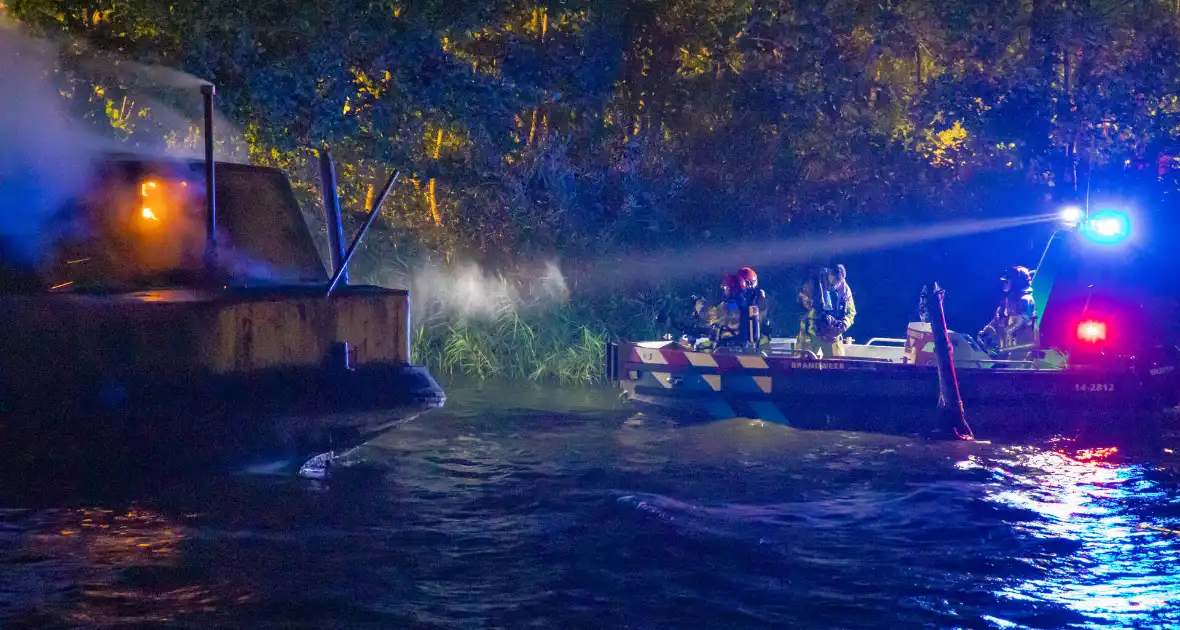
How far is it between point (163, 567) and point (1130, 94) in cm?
1957

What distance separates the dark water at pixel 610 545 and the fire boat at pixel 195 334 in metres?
0.52

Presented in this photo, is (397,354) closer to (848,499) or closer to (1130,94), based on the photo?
(848,499)

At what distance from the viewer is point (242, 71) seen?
13.9 metres

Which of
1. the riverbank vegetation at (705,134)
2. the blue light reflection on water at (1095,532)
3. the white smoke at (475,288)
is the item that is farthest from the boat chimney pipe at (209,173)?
the white smoke at (475,288)

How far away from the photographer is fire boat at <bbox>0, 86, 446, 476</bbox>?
21.2 feet

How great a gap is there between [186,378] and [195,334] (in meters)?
0.25

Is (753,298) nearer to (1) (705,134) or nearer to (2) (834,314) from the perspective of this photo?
(2) (834,314)

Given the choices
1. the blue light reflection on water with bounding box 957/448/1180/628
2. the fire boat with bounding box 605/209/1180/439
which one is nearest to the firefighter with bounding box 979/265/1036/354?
the fire boat with bounding box 605/209/1180/439

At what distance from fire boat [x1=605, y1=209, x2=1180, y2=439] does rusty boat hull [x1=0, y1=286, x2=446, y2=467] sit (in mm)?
5742

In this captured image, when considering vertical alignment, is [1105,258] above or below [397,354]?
above

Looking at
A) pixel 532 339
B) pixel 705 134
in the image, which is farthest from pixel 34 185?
pixel 705 134

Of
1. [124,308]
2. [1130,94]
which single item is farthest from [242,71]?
[1130,94]

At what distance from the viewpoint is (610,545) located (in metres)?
7.55

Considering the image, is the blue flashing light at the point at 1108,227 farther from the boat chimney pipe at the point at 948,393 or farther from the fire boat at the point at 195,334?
the fire boat at the point at 195,334
